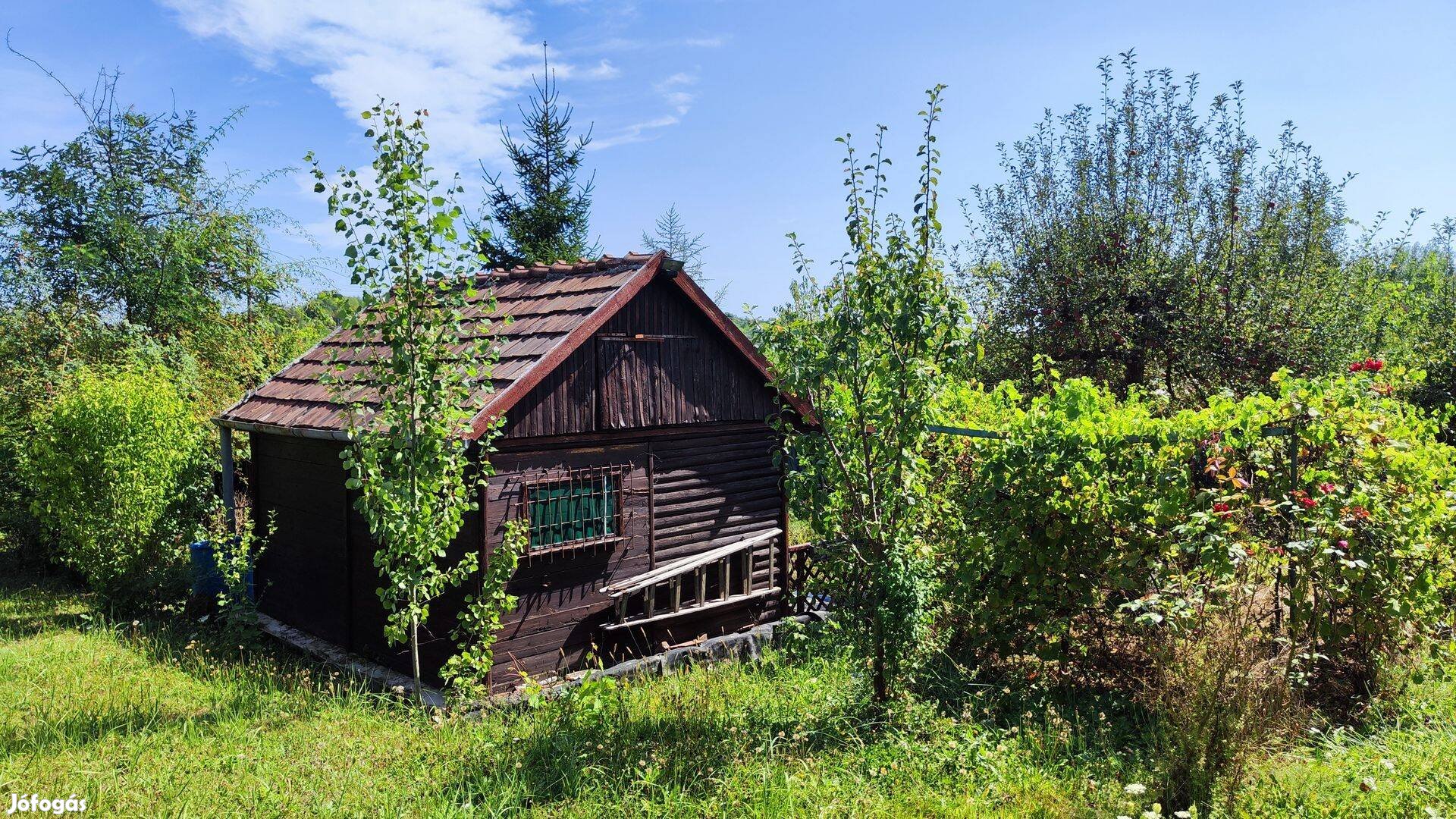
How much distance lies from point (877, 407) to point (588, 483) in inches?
136

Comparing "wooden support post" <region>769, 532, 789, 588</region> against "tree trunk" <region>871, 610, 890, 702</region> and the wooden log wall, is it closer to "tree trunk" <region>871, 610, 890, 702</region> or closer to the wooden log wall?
the wooden log wall

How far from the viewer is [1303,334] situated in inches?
479

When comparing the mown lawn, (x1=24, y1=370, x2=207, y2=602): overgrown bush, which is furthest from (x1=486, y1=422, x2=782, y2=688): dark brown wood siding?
(x1=24, y1=370, x2=207, y2=602): overgrown bush

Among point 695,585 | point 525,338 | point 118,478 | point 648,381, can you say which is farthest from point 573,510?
point 118,478

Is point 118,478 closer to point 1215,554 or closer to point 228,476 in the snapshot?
point 228,476

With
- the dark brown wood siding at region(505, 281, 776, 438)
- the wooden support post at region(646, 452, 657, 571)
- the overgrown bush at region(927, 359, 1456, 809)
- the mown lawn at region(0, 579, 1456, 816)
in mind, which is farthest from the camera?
the wooden support post at region(646, 452, 657, 571)

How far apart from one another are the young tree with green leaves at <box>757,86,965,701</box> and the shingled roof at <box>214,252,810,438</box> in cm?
123

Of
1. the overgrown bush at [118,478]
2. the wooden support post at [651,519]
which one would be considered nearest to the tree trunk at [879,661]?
the wooden support post at [651,519]

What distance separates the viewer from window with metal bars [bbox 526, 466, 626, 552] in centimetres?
783

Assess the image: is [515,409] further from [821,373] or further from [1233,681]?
[1233,681]

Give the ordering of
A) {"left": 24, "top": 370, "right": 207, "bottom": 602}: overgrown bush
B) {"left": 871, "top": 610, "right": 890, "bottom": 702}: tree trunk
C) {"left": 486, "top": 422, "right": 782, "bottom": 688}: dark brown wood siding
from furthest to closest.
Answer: {"left": 24, "top": 370, "right": 207, "bottom": 602}: overgrown bush, {"left": 486, "top": 422, "right": 782, "bottom": 688}: dark brown wood siding, {"left": 871, "top": 610, "right": 890, "bottom": 702}: tree trunk

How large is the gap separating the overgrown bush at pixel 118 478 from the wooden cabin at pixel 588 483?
0.88 meters

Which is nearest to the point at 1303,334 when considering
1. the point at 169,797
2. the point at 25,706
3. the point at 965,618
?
the point at 965,618

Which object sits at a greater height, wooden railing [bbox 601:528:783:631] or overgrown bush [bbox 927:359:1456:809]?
overgrown bush [bbox 927:359:1456:809]
